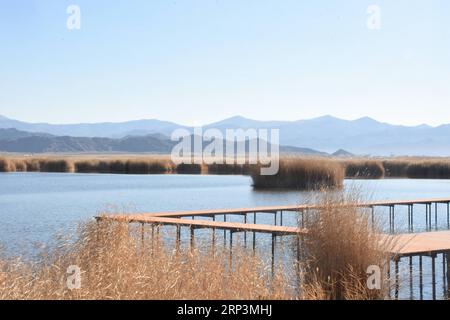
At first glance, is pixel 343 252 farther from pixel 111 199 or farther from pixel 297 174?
pixel 297 174

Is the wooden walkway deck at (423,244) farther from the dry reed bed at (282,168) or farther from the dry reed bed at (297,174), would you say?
the dry reed bed at (297,174)

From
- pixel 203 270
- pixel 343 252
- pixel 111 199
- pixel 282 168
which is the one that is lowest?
pixel 111 199

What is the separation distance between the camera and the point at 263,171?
35.3 metres

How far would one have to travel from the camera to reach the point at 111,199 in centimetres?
2770

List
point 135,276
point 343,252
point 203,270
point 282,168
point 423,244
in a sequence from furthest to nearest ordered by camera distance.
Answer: point 282,168
point 423,244
point 343,252
point 203,270
point 135,276

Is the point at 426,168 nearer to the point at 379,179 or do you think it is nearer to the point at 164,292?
the point at 379,179

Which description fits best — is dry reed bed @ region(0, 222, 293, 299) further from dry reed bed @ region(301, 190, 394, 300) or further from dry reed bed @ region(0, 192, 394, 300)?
dry reed bed @ region(301, 190, 394, 300)

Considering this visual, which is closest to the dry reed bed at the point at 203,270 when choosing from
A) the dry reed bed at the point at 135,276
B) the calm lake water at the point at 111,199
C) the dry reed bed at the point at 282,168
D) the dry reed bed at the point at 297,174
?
the dry reed bed at the point at 135,276

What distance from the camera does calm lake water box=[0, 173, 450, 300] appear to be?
1847cm

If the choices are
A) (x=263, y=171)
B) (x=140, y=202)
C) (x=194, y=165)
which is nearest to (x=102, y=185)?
(x=263, y=171)

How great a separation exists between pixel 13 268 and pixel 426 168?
41759mm

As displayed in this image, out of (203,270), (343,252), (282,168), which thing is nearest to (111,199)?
(282,168)

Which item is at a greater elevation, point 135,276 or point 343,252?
point 343,252

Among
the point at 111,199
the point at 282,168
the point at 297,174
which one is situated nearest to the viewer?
the point at 111,199
